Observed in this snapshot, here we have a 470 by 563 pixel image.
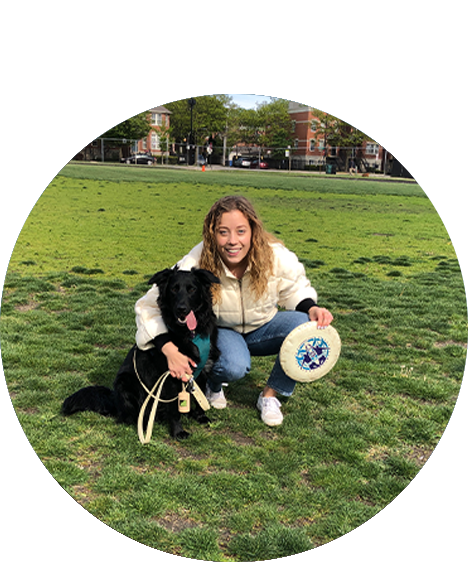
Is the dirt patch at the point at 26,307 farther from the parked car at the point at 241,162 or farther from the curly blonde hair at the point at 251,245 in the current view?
the parked car at the point at 241,162

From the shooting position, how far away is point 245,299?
6.59 ft

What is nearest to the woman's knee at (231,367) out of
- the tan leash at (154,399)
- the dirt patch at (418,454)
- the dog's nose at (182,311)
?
the tan leash at (154,399)

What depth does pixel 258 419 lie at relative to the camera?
204 cm

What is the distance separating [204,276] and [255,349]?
1.26 feet

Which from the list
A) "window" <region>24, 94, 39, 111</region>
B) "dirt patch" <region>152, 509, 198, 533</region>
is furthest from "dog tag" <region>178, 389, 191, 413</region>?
"window" <region>24, 94, 39, 111</region>

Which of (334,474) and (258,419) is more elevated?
(258,419)

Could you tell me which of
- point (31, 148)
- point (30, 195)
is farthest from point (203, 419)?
point (31, 148)

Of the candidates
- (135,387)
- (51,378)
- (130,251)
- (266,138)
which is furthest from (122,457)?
(266,138)

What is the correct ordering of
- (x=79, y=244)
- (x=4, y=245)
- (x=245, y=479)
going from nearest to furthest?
(x=245, y=479) < (x=79, y=244) < (x=4, y=245)

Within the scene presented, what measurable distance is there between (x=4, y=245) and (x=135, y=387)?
128 cm

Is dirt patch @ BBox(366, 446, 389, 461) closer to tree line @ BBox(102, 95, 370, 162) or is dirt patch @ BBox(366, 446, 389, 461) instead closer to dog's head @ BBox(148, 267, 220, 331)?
dog's head @ BBox(148, 267, 220, 331)

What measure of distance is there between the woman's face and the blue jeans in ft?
0.97

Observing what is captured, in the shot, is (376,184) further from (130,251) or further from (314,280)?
(130,251)

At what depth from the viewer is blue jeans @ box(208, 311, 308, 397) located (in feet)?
6.63
